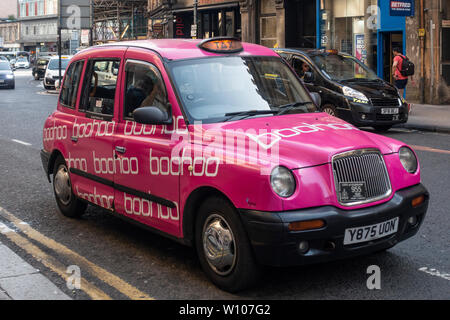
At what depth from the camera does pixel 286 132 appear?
5.03 metres

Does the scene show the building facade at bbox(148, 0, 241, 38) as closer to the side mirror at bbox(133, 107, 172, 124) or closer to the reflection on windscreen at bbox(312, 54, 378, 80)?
the reflection on windscreen at bbox(312, 54, 378, 80)

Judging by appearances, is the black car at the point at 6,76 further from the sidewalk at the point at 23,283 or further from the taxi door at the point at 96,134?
the sidewalk at the point at 23,283

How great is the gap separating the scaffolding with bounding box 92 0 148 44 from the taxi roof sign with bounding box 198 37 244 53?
45.0 metres

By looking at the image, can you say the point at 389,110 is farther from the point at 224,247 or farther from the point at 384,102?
the point at 224,247

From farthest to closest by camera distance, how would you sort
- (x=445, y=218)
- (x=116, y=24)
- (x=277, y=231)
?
(x=116, y=24) → (x=445, y=218) → (x=277, y=231)

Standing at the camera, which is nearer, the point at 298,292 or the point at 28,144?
the point at 298,292

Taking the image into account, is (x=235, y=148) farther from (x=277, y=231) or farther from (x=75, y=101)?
(x=75, y=101)

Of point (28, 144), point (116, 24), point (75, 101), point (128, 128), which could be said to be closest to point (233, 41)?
point (128, 128)

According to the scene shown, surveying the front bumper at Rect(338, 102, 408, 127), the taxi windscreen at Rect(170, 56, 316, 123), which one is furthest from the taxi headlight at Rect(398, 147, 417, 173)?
the front bumper at Rect(338, 102, 408, 127)

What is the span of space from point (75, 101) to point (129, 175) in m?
1.54

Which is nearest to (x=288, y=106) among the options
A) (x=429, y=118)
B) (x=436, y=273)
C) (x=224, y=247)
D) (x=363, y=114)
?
(x=224, y=247)

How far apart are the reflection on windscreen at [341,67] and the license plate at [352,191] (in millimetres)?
10363

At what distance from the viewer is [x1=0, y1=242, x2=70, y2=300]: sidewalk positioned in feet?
15.5

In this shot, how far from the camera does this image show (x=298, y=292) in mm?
4785
